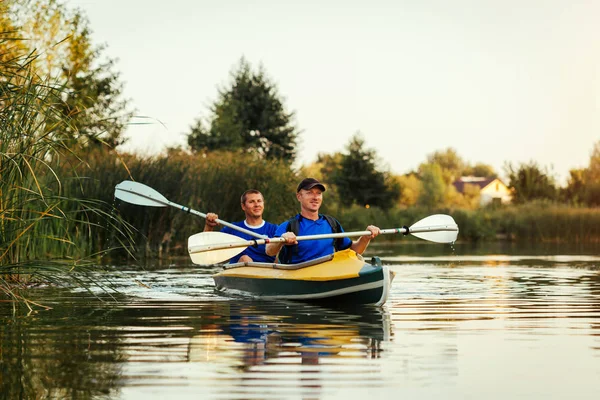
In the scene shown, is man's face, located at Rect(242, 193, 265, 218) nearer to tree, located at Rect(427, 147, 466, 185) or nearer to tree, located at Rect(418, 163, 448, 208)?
tree, located at Rect(418, 163, 448, 208)

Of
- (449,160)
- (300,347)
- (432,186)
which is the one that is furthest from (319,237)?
(449,160)

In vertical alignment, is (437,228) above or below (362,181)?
below

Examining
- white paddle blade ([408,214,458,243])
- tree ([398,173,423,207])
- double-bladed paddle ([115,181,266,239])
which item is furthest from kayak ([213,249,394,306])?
tree ([398,173,423,207])

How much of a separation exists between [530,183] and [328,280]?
40.4 m

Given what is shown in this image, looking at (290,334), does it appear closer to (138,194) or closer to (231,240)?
(231,240)

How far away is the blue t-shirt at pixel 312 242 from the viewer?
10953 mm

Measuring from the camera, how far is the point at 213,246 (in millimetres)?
11438

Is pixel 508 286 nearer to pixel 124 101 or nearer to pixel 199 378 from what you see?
pixel 199 378

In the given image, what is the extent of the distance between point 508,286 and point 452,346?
22.3 feet

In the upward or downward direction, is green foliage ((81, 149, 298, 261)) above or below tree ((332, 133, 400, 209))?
below

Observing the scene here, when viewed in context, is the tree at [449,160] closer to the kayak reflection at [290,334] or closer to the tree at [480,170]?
the tree at [480,170]

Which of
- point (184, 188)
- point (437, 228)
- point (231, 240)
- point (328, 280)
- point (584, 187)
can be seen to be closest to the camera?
point (328, 280)

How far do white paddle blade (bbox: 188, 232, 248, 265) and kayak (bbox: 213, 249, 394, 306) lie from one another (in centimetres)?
32

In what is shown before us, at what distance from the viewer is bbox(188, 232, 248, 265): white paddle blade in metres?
11.4
